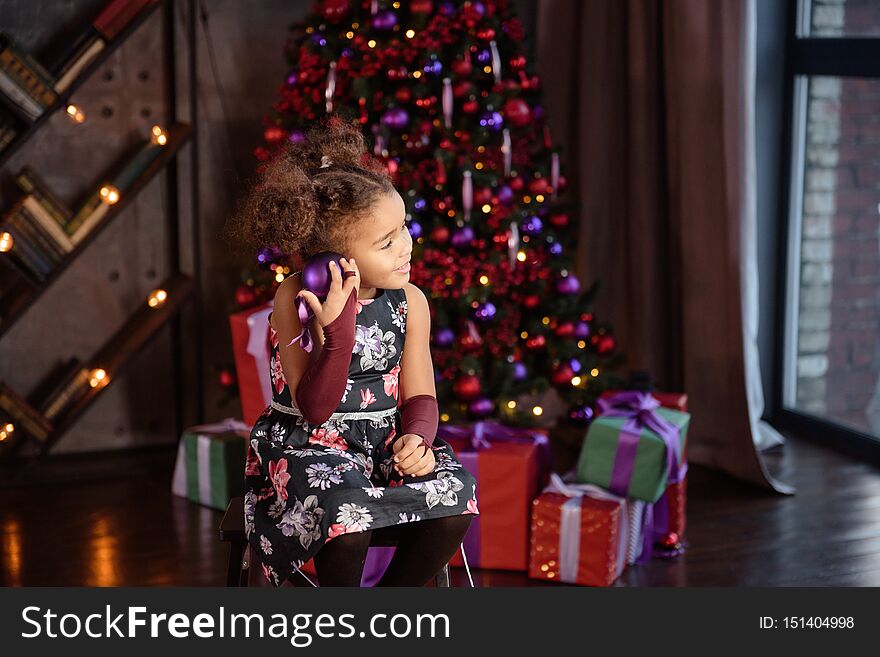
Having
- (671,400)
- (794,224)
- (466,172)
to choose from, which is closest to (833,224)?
(794,224)

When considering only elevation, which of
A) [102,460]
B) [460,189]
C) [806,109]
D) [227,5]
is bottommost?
[102,460]

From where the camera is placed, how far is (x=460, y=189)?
10.3ft

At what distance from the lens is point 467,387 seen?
304 cm

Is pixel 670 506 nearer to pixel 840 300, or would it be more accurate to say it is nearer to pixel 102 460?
Result: pixel 840 300

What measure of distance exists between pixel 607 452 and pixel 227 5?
6.47 ft

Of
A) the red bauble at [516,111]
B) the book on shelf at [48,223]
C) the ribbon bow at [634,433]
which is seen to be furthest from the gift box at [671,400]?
the book on shelf at [48,223]

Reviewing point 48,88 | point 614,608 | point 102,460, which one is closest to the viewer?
point 614,608

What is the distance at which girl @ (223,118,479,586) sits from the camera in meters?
1.89

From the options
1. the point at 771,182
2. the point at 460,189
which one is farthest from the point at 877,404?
the point at 460,189

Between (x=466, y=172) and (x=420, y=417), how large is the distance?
46.8 inches

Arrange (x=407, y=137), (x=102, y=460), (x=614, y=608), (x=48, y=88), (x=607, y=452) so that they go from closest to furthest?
1. (x=614, y=608)
2. (x=607, y=452)
3. (x=407, y=137)
4. (x=48, y=88)
5. (x=102, y=460)

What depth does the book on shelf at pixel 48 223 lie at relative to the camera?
345cm

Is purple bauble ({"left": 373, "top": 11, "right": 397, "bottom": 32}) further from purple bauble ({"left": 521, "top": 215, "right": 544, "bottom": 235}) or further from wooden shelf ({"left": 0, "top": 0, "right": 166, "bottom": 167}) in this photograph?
Result: wooden shelf ({"left": 0, "top": 0, "right": 166, "bottom": 167})

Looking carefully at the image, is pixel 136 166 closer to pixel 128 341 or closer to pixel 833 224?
pixel 128 341
